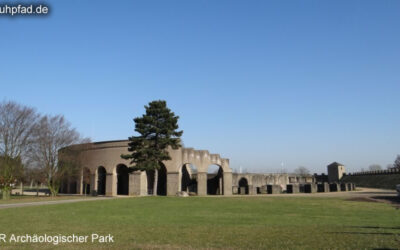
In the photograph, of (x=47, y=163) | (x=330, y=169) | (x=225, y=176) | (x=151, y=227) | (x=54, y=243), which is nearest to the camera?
(x=54, y=243)

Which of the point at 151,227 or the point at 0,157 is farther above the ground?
the point at 0,157

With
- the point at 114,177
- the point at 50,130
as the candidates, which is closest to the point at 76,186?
the point at 114,177


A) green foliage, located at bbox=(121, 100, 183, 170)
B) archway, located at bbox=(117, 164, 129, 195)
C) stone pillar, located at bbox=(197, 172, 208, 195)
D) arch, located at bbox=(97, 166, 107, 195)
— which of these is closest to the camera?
green foliage, located at bbox=(121, 100, 183, 170)

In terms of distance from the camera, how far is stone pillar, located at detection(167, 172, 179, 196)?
151 feet

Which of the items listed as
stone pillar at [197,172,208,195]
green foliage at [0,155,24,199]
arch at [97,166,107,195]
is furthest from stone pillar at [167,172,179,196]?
green foliage at [0,155,24,199]

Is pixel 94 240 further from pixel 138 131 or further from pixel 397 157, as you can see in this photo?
pixel 397 157

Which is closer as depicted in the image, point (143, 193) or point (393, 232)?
point (393, 232)

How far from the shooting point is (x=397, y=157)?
9775 centimetres

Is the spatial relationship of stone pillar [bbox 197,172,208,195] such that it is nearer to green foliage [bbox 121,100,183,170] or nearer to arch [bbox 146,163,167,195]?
arch [bbox 146,163,167,195]

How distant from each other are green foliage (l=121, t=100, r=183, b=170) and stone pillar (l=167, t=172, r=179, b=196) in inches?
256

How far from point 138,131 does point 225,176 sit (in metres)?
17.9

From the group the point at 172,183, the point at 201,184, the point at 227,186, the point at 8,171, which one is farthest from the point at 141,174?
the point at 8,171

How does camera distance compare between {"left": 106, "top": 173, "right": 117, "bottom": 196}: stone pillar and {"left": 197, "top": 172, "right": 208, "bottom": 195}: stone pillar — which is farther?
{"left": 106, "top": 173, "right": 117, "bottom": 196}: stone pillar

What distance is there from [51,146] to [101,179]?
11.6 meters
